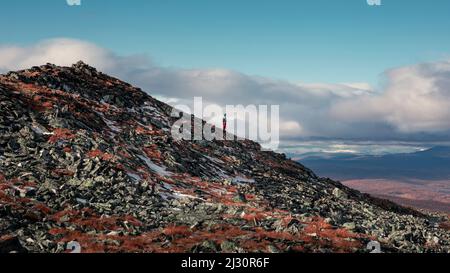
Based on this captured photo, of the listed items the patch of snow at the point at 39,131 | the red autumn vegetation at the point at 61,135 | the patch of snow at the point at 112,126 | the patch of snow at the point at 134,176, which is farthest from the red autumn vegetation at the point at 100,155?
the patch of snow at the point at 112,126

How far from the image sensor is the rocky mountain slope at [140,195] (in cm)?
2612

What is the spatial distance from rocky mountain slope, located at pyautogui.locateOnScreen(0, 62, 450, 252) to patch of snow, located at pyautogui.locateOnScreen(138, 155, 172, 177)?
17 centimetres

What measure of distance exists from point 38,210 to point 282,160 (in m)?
56.9

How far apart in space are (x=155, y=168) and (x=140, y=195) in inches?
387

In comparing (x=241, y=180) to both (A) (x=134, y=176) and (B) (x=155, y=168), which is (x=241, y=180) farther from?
(A) (x=134, y=176)

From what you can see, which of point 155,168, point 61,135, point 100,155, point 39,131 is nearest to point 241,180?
point 155,168

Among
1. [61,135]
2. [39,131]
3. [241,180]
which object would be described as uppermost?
[39,131]

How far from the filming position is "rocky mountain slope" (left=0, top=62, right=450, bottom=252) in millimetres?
26125

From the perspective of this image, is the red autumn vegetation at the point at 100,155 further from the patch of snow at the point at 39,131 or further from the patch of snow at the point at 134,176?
the patch of snow at the point at 39,131

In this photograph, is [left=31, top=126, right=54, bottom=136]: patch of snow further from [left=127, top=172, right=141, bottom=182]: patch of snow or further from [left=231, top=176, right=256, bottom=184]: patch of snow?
[left=231, top=176, right=256, bottom=184]: patch of snow

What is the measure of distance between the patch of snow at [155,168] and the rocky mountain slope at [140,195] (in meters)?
0.17

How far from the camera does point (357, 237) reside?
97.2 feet

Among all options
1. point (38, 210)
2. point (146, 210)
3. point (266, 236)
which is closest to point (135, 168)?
point (146, 210)

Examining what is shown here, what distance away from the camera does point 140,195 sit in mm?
35812
